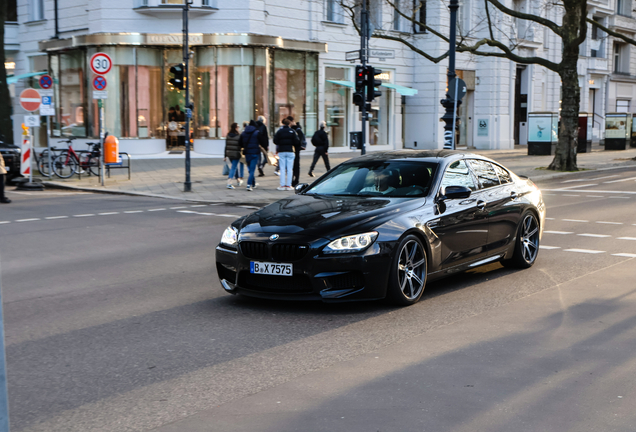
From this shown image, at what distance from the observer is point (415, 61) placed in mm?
40500

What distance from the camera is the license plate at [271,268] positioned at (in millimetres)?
6662

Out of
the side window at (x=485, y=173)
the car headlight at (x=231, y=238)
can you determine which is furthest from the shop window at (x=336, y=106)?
the car headlight at (x=231, y=238)

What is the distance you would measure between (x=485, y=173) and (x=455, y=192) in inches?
46.5

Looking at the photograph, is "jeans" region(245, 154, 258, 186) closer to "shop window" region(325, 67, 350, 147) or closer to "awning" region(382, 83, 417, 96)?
"shop window" region(325, 67, 350, 147)

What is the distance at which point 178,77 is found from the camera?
19.9 meters

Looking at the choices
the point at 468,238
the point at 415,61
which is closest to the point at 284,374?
the point at 468,238

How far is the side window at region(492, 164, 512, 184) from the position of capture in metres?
8.97

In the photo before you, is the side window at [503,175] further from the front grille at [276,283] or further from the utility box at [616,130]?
the utility box at [616,130]

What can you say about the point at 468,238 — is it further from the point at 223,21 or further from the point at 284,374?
the point at 223,21

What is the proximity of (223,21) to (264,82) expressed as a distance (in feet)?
9.51

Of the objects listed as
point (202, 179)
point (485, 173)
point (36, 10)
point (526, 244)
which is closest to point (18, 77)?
point (36, 10)

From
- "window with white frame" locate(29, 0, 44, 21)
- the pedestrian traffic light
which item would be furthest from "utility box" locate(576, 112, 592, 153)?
"window with white frame" locate(29, 0, 44, 21)

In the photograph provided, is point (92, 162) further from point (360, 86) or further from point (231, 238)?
point (231, 238)

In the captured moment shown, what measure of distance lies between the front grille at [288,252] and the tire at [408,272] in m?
0.80
